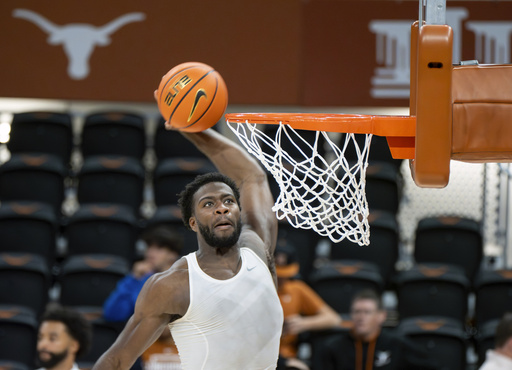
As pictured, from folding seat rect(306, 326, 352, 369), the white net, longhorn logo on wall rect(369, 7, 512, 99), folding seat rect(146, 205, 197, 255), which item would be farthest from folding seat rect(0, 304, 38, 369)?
longhorn logo on wall rect(369, 7, 512, 99)

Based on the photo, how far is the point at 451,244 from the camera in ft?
24.7

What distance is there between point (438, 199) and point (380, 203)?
105 cm

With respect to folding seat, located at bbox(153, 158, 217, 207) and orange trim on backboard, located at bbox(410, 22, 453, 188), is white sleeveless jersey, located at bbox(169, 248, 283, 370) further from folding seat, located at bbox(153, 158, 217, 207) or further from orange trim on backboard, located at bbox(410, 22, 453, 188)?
folding seat, located at bbox(153, 158, 217, 207)

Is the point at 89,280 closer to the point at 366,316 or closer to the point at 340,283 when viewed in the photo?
the point at 340,283

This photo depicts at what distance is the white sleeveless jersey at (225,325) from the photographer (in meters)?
3.85

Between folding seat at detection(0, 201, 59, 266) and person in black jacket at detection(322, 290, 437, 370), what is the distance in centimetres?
268

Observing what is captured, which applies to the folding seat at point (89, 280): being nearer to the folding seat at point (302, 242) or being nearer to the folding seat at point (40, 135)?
the folding seat at point (302, 242)

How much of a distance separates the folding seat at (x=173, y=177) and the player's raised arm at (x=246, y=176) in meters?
3.23

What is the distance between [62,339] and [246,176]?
1698mm

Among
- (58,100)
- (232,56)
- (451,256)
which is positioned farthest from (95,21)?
(451,256)

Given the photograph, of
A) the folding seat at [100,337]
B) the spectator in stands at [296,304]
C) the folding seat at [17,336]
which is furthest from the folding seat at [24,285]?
the spectator in stands at [296,304]

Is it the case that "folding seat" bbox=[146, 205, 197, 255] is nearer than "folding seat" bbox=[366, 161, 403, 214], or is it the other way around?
"folding seat" bbox=[146, 205, 197, 255]

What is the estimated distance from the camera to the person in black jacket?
19.8ft

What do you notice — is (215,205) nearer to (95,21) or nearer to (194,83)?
(194,83)
